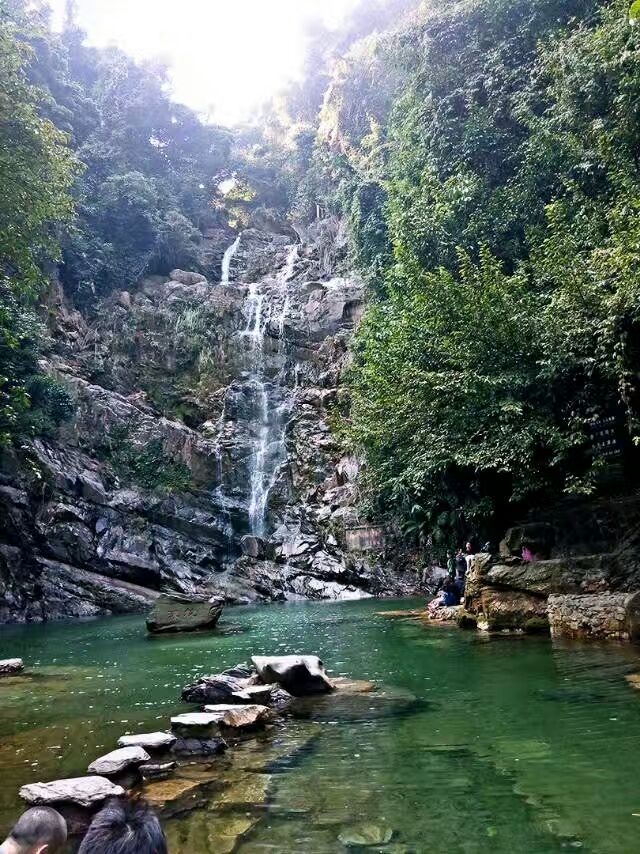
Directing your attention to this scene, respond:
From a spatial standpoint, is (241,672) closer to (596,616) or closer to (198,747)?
(198,747)

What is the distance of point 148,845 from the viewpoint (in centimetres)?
220

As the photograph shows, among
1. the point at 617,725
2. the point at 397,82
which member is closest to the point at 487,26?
the point at 397,82

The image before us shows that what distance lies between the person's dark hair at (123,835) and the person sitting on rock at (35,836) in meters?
0.29

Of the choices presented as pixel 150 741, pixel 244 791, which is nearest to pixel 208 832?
pixel 244 791

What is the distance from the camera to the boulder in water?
1639 cm

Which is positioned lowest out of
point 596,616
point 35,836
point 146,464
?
point 35,836

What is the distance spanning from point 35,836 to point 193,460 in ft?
97.8

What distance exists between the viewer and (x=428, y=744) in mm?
5602

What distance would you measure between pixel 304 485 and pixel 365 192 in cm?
1544

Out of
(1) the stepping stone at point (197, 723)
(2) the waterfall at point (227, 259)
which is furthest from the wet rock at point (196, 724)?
(2) the waterfall at point (227, 259)

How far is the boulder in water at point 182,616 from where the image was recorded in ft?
53.8

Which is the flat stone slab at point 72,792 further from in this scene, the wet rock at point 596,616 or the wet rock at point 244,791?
the wet rock at point 596,616

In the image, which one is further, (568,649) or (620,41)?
(620,41)

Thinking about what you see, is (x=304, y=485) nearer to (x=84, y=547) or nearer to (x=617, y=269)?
(x=84, y=547)
